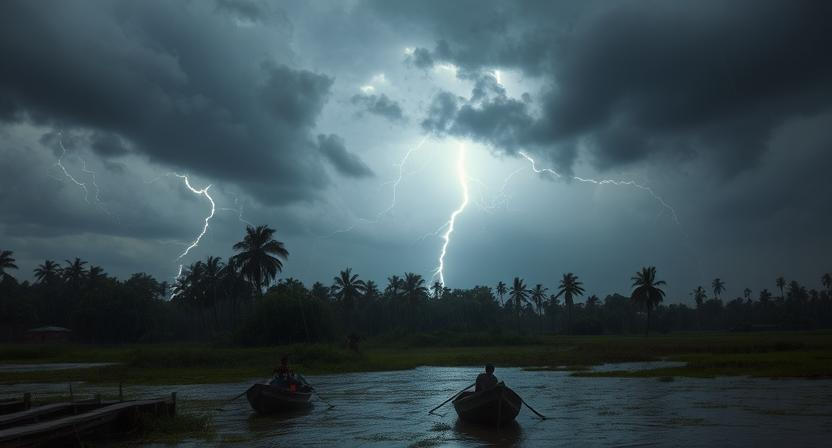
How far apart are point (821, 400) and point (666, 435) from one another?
10310 millimetres

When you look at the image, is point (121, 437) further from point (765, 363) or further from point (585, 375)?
point (765, 363)

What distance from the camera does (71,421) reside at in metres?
16.1

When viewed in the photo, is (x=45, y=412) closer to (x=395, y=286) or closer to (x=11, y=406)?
(x=11, y=406)

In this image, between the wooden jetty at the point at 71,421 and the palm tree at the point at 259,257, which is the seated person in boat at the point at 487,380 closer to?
the wooden jetty at the point at 71,421

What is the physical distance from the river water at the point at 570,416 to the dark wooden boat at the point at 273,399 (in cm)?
59

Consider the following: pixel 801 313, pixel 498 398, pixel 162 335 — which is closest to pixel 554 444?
pixel 498 398

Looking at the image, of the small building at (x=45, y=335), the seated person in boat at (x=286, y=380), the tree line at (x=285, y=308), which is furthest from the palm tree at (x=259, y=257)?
the seated person in boat at (x=286, y=380)

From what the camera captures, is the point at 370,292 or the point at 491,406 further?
the point at 370,292

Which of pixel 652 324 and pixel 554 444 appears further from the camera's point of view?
pixel 652 324

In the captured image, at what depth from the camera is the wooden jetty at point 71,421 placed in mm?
14172

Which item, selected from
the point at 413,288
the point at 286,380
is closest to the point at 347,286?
the point at 413,288

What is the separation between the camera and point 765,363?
40000 millimetres

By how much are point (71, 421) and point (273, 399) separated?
8092 millimetres

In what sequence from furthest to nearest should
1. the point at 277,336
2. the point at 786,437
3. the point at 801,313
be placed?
the point at 801,313 → the point at 277,336 → the point at 786,437
